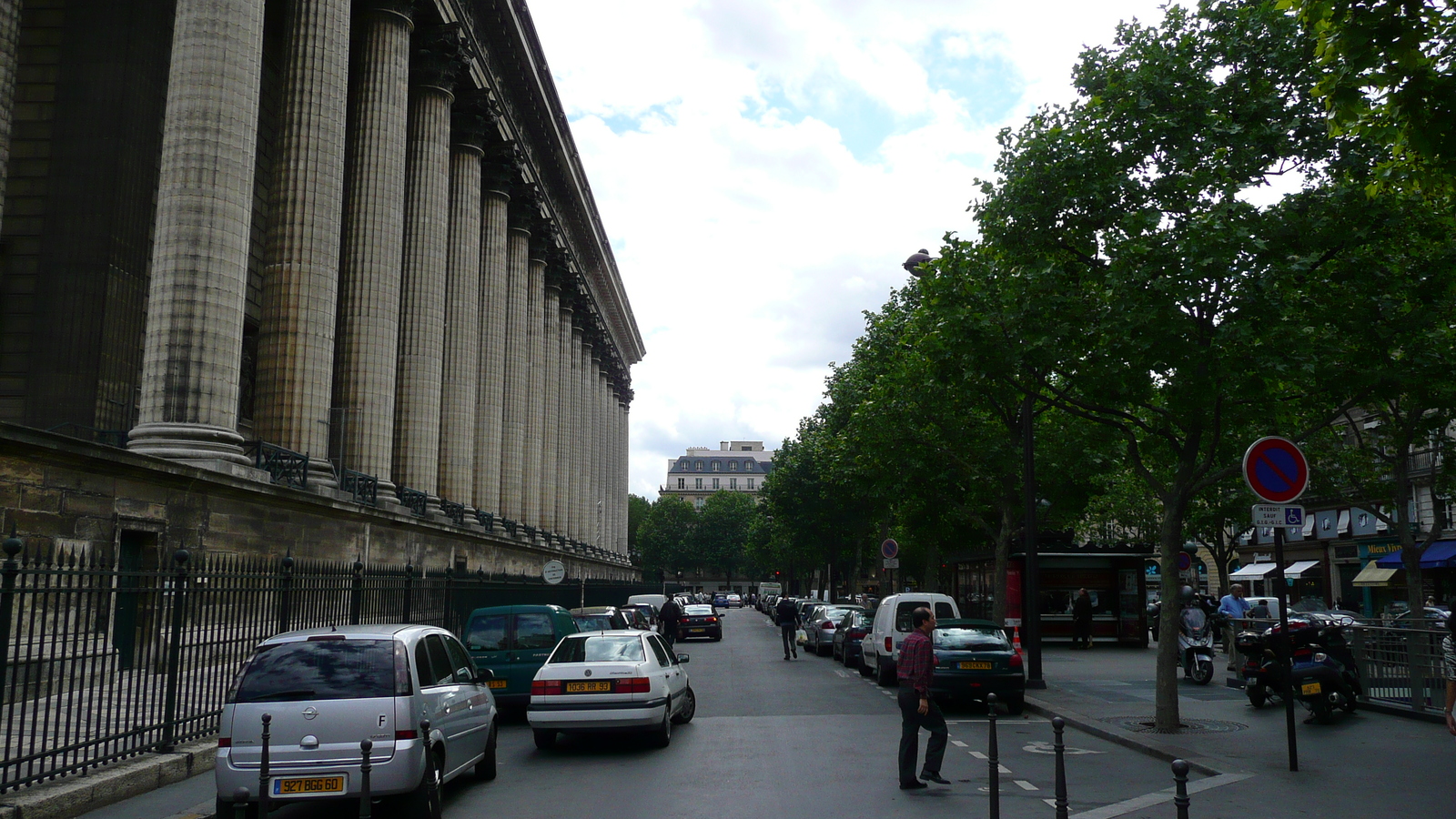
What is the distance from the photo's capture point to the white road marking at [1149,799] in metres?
9.14

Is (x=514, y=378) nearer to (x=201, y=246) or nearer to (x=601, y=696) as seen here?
(x=201, y=246)

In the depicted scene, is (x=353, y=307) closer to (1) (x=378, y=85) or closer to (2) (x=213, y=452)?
(1) (x=378, y=85)

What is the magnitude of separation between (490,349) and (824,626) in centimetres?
1471

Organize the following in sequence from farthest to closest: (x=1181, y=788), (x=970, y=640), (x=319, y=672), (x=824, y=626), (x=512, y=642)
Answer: (x=824, y=626) → (x=970, y=640) → (x=512, y=642) → (x=319, y=672) → (x=1181, y=788)

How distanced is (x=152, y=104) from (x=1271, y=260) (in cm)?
2183

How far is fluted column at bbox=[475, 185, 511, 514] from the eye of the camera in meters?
37.5

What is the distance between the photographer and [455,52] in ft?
102

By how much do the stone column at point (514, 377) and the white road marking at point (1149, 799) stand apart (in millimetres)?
32791

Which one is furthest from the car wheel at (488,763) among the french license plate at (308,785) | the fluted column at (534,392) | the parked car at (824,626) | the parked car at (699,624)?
the parked car at (699,624)

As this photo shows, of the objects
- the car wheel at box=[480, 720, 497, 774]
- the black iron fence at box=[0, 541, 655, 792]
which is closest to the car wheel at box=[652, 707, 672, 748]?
the car wheel at box=[480, 720, 497, 774]

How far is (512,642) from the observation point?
16844 mm

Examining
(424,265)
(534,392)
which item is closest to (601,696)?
(424,265)

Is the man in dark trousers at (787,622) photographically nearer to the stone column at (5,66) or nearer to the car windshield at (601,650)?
the car windshield at (601,650)

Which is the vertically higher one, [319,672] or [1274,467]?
[1274,467]
